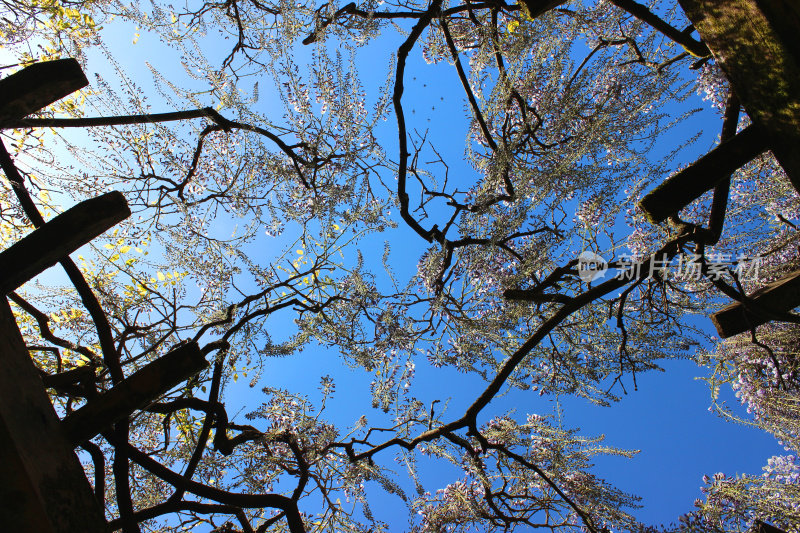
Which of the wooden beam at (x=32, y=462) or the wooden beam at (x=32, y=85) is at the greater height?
the wooden beam at (x=32, y=85)

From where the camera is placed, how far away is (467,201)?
135 inches

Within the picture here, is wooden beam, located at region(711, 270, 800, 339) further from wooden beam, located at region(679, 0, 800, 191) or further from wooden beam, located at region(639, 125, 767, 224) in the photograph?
wooden beam, located at region(679, 0, 800, 191)

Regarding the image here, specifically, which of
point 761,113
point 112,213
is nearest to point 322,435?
point 112,213

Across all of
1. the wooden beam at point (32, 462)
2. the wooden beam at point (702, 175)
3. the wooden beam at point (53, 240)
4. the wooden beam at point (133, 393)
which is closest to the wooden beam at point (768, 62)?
the wooden beam at point (702, 175)

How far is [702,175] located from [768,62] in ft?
1.28

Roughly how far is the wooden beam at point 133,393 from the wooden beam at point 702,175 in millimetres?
1601

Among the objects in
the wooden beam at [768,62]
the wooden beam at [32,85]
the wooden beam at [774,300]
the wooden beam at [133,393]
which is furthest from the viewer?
the wooden beam at [774,300]

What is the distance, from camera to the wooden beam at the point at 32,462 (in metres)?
1.01

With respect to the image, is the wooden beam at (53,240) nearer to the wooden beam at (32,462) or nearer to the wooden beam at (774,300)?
the wooden beam at (32,462)

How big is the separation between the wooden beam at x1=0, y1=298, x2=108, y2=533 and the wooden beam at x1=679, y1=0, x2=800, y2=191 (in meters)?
2.00

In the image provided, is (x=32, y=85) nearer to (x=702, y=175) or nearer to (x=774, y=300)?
(x=702, y=175)

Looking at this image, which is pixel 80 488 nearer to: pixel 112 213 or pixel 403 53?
pixel 112 213

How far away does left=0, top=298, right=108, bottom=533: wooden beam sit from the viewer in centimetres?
101

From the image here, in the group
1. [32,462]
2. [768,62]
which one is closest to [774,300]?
[768,62]
